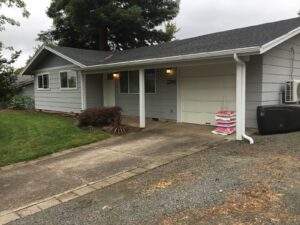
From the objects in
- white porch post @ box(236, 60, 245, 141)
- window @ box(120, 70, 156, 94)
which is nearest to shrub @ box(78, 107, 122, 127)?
window @ box(120, 70, 156, 94)

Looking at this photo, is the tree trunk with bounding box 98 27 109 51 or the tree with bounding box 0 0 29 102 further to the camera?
the tree trunk with bounding box 98 27 109 51

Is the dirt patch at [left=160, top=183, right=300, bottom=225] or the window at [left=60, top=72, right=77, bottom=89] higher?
the window at [left=60, top=72, right=77, bottom=89]

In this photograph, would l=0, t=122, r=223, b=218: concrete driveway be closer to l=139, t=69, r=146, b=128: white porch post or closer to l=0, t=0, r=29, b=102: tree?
l=139, t=69, r=146, b=128: white porch post

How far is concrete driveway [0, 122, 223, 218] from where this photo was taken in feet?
15.0

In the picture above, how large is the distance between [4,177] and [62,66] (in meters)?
9.21

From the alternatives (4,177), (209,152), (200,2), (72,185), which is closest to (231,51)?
(209,152)

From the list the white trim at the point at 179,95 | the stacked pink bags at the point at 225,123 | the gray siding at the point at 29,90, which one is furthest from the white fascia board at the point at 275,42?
the gray siding at the point at 29,90

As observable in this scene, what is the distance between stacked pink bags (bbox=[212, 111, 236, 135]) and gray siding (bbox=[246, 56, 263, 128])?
50cm

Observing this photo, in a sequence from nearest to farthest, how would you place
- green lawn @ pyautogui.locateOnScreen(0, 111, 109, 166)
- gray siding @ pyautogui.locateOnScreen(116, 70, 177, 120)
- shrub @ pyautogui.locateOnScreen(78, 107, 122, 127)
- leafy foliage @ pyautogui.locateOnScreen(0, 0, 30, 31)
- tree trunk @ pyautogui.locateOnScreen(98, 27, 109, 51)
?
green lawn @ pyautogui.locateOnScreen(0, 111, 109, 166)
leafy foliage @ pyautogui.locateOnScreen(0, 0, 30, 31)
shrub @ pyautogui.locateOnScreen(78, 107, 122, 127)
gray siding @ pyautogui.locateOnScreen(116, 70, 177, 120)
tree trunk @ pyautogui.locateOnScreen(98, 27, 109, 51)

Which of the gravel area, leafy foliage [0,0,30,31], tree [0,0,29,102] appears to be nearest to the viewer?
the gravel area

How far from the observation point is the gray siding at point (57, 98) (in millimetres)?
13211

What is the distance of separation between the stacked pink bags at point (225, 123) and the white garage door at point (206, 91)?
2.36 ft

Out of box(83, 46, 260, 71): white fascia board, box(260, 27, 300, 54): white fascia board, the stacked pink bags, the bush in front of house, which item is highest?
box(260, 27, 300, 54): white fascia board

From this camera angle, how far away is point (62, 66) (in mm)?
13680
